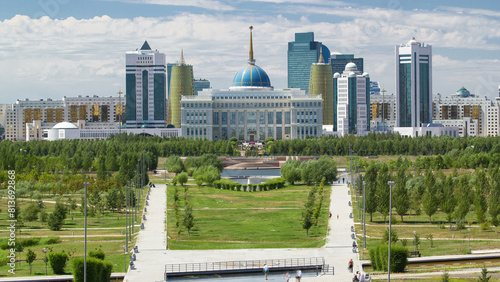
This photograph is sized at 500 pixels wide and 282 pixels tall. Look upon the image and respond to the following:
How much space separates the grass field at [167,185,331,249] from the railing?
182 inches

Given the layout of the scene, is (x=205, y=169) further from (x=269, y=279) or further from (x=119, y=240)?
(x=269, y=279)

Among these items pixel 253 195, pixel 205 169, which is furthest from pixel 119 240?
pixel 205 169

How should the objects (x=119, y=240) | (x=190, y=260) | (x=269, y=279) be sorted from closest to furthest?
(x=269, y=279) < (x=190, y=260) < (x=119, y=240)

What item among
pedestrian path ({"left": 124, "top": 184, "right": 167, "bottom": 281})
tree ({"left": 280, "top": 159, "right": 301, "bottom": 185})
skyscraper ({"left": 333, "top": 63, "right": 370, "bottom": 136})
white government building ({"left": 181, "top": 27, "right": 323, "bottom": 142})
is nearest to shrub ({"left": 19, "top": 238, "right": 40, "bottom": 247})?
Answer: pedestrian path ({"left": 124, "top": 184, "right": 167, "bottom": 281})

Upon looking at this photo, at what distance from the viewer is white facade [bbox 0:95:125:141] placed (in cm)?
18050

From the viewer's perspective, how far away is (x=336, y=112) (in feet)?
547

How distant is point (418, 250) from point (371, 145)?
69462mm

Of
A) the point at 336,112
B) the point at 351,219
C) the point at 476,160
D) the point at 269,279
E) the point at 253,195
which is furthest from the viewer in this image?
the point at 336,112

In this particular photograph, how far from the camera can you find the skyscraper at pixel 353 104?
160m

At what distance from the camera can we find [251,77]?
147 m

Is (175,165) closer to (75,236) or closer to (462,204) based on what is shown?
(75,236)

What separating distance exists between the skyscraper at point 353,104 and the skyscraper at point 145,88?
33.3 m

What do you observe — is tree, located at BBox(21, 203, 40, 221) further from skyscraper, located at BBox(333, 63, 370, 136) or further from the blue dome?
skyscraper, located at BBox(333, 63, 370, 136)

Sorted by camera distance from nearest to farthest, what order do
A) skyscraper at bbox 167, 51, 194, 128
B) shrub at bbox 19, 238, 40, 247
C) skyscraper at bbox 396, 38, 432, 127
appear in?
shrub at bbox 19, 238, 40, 247
skyscraper at bbox 396, 38, 432, 127
skyscraper at bbox 167, 51, 194, 128
